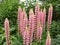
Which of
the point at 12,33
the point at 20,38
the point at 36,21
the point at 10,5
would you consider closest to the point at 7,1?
the point at 10,5

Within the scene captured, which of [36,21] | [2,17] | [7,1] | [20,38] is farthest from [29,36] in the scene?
[7,1]

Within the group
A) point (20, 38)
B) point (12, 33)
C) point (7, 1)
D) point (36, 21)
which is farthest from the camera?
point (7, 1)

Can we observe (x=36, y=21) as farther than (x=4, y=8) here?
No

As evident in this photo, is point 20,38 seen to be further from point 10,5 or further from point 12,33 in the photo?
point 10,5

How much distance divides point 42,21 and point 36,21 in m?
0.32

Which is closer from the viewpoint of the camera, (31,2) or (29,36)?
(29,36)

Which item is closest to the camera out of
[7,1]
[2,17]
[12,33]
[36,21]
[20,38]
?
[36,21]

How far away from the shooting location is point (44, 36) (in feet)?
18.7

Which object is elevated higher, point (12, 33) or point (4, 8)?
point (4, 8)

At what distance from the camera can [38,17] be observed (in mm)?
5047

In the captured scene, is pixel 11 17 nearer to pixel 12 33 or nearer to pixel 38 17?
pixel 12 33

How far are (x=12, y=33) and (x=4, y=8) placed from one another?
119 cm

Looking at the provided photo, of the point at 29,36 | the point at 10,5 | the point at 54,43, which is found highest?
the point at 10,5

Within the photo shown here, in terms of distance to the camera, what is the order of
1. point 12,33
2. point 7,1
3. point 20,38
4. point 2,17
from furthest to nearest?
point 7,1
point 2,17
point 12,33
point 20,38
